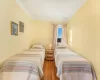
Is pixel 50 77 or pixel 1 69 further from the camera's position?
pixel 50 77

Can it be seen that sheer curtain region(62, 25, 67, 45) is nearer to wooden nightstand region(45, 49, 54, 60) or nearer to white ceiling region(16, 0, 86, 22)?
wooden nightstand region(45, 49, 54, 60)

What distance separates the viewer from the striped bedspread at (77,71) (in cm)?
232

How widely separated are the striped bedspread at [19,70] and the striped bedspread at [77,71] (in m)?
0.56

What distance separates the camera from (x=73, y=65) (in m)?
2.41

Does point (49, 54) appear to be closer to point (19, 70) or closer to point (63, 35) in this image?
point (63, 35)

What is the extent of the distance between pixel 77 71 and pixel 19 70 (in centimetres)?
116

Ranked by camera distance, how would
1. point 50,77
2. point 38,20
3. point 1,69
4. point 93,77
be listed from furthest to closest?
point 38,20 → point 50,77 → point 93,77 → point 1,69

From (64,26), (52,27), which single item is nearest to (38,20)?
(52,27)

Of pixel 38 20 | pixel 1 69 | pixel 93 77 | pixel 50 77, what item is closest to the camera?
pixel 1 69

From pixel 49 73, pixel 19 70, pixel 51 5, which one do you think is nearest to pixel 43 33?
pixel 51 5

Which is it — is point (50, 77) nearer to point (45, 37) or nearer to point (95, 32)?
point (95, 32)

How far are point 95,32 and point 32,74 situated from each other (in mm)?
1534

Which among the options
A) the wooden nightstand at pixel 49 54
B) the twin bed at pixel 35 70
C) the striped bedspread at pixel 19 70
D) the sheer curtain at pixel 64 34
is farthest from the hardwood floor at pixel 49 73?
the sheer curtain at pixel 64 34

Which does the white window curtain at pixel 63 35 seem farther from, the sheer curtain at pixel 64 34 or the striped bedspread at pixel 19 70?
the striped bedspread at pixel 19 70
